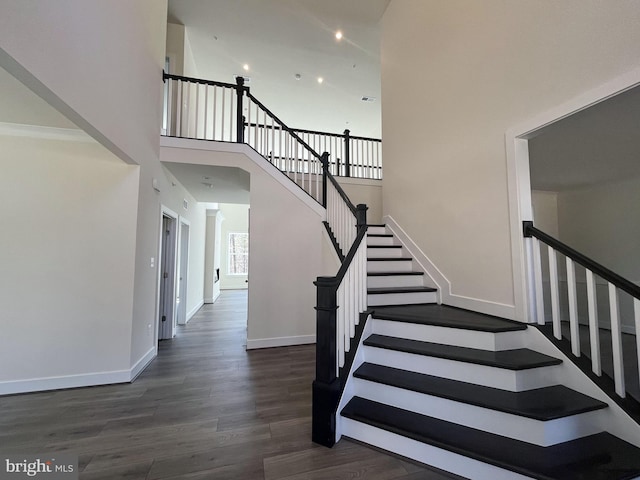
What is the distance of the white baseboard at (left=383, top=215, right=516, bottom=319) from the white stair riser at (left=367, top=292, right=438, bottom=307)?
0.12 m

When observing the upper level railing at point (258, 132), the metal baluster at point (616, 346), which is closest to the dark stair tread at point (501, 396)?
the metal baluster at point (616, 346)

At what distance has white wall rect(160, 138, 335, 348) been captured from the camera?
4008mm

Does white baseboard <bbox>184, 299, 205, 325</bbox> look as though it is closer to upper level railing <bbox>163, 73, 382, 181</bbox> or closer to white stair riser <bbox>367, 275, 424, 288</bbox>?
upper level railing <bbox>163, 73, 382, 181</bbox>

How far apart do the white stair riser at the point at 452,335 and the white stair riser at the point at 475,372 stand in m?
0.26

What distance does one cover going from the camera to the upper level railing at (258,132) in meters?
4.12

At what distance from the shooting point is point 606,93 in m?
1.82

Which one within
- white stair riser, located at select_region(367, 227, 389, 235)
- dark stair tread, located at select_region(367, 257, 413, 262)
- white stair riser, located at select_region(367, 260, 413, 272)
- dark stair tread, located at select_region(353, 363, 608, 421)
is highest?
white stair riser, located at select_region(367, 227, 389, 235)

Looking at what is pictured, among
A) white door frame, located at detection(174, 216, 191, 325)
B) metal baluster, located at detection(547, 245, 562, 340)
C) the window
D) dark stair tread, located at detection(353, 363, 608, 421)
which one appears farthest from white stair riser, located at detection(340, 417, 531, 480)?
the window

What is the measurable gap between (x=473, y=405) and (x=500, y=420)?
0.52 ft

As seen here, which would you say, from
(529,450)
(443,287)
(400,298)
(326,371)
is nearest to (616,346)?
(529,450)

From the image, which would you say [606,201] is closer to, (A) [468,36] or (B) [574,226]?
(B) [574,226]

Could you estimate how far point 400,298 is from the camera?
3156mm

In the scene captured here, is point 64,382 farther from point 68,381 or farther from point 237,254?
point 237,254

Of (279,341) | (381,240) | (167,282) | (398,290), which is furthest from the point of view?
(167,282)
